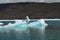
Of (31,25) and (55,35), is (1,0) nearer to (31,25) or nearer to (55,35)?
(31,25)

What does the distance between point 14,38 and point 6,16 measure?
414 centimetres

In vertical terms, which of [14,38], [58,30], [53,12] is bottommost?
[14,38]

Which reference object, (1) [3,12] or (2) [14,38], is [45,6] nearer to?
(1) [3,12]

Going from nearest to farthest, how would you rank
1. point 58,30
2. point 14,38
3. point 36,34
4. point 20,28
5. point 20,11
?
1. point 14,38
2. point 36,34
3. point 58,30
4. point 20,28
5. point 20,11

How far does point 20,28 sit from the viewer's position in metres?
8.20

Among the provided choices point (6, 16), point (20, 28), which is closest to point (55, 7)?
point (6, 16)

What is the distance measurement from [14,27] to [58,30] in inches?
63.8

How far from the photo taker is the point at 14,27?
8.21 metres

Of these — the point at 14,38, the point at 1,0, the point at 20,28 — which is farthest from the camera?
the point at 1,0

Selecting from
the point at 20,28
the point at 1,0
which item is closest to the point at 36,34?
the point at 20,28

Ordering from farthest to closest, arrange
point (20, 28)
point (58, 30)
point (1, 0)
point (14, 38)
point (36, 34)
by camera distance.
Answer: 1. point (1, 0)
2. point (20, 28)
3. point (58, 30)
4. point (36, 34)
5. point (14, 38)

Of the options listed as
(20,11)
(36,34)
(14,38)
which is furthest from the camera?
(20,11)

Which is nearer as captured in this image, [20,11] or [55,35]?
[55,35]

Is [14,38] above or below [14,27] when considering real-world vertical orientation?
below
